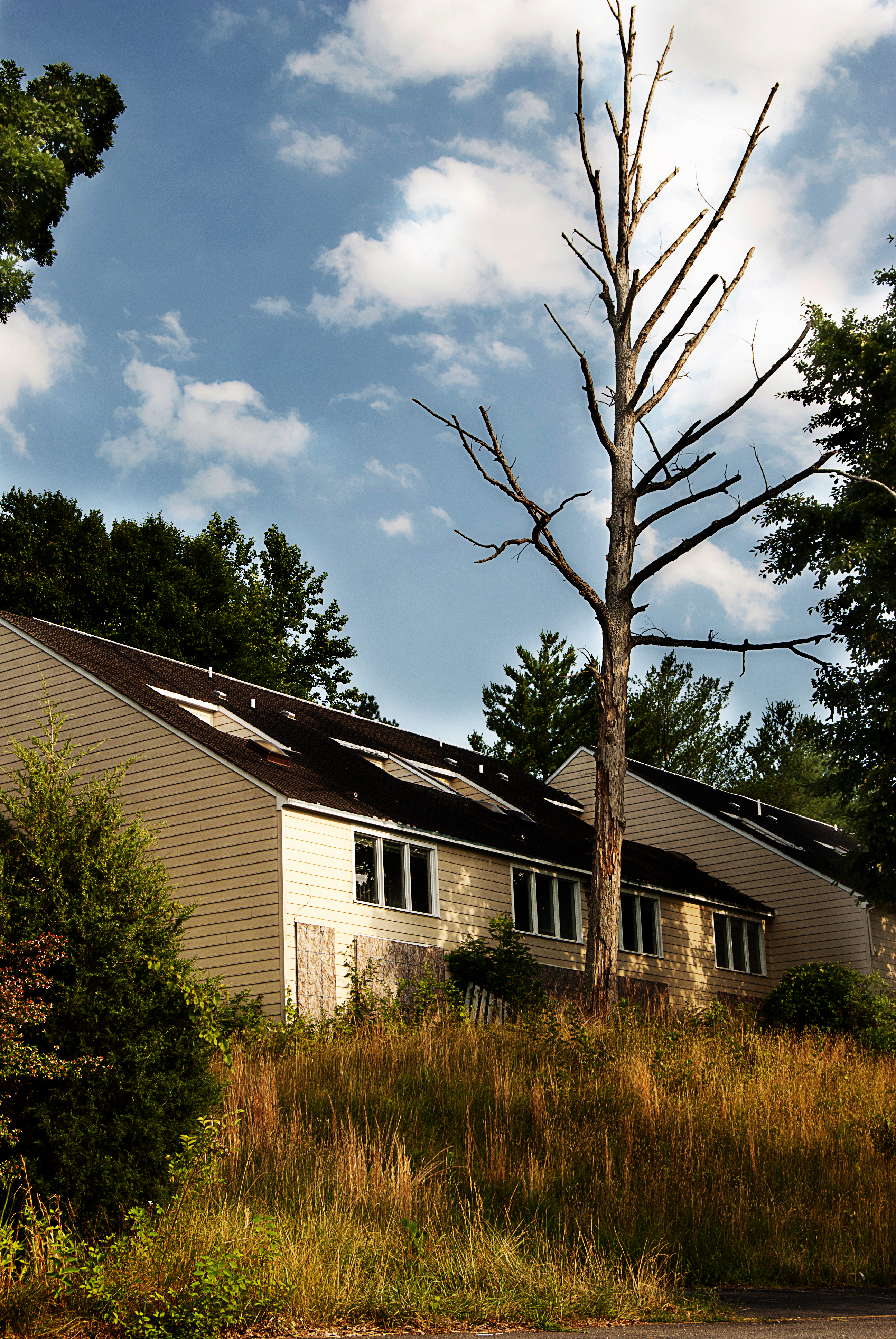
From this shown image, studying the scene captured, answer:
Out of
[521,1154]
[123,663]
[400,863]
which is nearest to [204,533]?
[123,663]

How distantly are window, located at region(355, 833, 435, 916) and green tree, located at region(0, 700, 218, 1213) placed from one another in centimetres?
1175

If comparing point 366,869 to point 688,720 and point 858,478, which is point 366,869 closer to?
Answer: point 858,478

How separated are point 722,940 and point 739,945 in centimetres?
100

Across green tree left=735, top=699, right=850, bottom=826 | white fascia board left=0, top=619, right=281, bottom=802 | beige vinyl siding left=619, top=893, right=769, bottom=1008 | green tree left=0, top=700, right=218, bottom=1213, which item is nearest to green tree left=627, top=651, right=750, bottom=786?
green tree left=735, top=699, right=850, bottom=826

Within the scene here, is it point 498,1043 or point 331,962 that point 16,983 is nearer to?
point 498,1043

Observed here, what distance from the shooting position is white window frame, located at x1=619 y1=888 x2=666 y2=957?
26.7m

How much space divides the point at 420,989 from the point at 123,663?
8591mm

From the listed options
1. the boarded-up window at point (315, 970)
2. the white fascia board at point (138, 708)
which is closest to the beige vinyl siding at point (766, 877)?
the boarded-up window at point (315, 970)

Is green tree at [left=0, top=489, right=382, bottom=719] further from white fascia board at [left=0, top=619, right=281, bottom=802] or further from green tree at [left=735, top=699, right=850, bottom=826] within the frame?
green tree at [left=735, top=699, right=850, bottom=826]

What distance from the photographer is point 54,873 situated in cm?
827

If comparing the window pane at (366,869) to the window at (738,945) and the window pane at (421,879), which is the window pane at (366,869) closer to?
the window pane at (421,879)

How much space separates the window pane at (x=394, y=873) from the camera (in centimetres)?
2103

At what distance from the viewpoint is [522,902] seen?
24.1m

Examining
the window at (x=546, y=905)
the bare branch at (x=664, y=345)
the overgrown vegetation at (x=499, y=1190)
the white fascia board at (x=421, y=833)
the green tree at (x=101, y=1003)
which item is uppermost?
the bare branch at (x=664, y=345)
